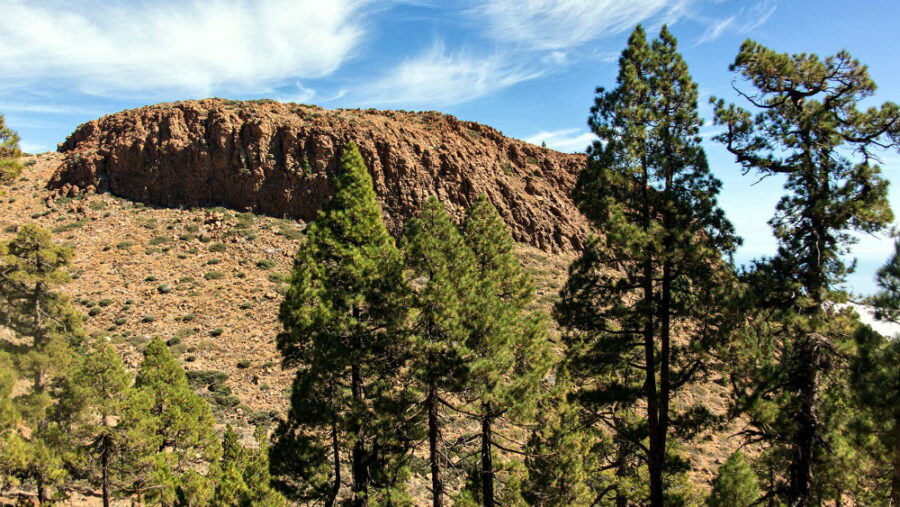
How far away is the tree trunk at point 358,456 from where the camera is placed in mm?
11109

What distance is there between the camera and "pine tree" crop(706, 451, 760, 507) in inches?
674

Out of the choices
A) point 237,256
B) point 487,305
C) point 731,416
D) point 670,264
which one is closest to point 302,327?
point 487,305

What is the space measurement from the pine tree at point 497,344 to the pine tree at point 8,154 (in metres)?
11.8

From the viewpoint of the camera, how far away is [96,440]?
16453 millimetres

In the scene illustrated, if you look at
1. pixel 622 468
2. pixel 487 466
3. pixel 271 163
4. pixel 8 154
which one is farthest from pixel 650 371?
pixel 271 163

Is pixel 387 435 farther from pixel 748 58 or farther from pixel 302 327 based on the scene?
pixel 748 58

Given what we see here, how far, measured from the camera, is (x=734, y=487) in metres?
17.2

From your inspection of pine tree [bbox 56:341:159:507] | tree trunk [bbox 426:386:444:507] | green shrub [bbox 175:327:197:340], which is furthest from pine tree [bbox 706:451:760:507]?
green shrub [bbox 175:327:197:340]

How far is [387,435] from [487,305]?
3.96 metres

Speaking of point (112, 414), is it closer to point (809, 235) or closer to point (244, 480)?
point (244, 480)

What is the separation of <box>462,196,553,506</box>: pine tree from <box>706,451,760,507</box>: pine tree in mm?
7910

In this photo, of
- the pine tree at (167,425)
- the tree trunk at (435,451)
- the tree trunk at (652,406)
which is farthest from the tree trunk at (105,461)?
the tree trunk at (652,406)

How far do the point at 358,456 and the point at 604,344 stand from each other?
656 cm

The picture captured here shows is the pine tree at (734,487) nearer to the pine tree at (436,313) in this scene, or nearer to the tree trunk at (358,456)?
the pine tree at (436,313)
